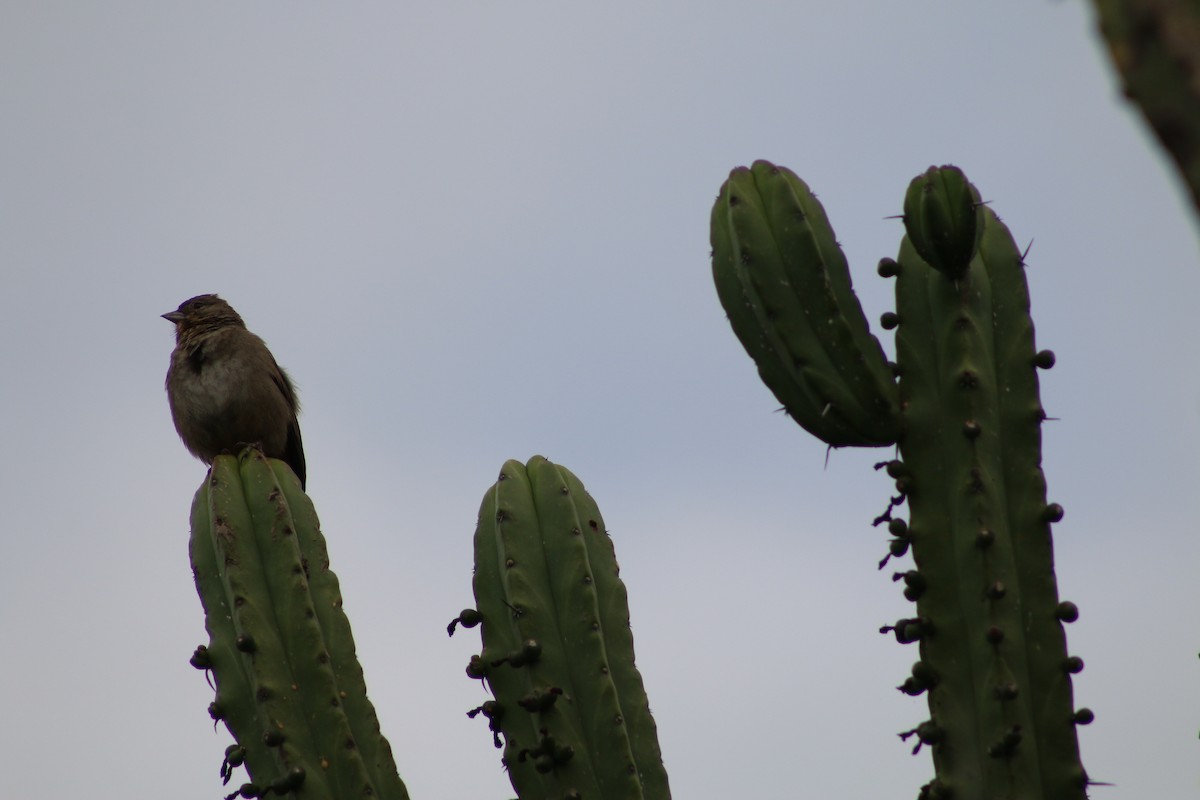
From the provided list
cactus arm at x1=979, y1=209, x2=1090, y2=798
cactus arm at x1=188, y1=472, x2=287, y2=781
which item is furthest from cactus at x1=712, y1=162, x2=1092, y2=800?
cactus arm at x1=188, y1=472, x2=287, y2=781

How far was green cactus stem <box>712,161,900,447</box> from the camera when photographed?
3695 mm

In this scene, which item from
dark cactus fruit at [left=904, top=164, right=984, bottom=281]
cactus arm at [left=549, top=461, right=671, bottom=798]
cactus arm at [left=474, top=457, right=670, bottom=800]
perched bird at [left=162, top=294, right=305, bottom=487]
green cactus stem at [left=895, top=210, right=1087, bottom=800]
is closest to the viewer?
green cactus stem at [left=895, top=210, right=1087, bottom=800]

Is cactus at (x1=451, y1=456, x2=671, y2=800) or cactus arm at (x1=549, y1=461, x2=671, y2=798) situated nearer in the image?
cactus at (x1=451, y1=456, x2=671, y2=800)

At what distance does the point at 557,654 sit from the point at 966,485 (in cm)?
126

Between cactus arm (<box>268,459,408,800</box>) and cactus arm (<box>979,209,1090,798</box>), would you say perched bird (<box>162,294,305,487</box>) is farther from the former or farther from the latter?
cactus arm (<box>979,209,1090,798</box>)

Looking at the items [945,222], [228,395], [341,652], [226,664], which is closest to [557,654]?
[341,652]

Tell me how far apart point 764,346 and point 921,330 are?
42cm

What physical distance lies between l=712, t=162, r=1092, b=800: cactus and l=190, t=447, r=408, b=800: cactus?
5.01 feet

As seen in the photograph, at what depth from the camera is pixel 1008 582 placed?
3514 millimetres

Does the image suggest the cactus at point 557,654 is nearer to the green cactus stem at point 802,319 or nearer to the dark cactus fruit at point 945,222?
the green cactus stem at point 802,319

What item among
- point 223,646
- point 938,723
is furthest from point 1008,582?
point 223,646

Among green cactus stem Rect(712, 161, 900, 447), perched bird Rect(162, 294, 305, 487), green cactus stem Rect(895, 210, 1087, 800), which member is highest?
perched bird Rect(162, 294, 305, 487)

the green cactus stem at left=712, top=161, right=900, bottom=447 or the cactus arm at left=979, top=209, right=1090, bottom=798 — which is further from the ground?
the green cactus stem at left=712, top=161, right=900, bottom=447

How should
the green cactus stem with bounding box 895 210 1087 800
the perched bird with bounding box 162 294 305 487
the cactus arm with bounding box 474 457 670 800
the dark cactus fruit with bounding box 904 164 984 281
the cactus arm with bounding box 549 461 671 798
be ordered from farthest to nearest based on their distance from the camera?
the perched bird with bounding box 162 294 305 487, the cactus arm with bounding box 549 461 671 798, the cactus arm with bounding box 474 457 670 800, the dark cactus fruit with bounding box 904 164 984 281, the green cactus stem with bounding box 895 210 1087 800
